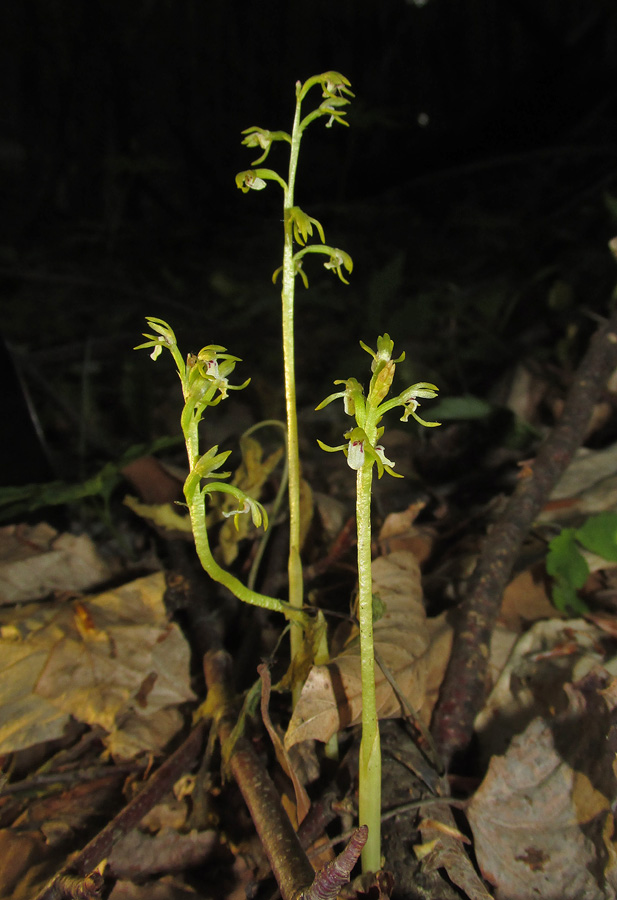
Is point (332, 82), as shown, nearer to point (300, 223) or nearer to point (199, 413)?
point (300, 223)

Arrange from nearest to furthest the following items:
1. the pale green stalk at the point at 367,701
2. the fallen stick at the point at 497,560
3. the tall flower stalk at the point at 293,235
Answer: the pale green stalk at the point at 367,701, the tall flower stalk at the point at 293,235, the fallen stick at the point at 497,560

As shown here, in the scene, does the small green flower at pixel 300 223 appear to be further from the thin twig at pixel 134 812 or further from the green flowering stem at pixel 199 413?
the thin twig at pixel 134 812

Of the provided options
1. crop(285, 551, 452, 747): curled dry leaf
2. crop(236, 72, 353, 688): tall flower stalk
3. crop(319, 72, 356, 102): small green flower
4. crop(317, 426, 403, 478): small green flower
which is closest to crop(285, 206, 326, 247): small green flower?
crop(236, 72, 353, 688): tall flower stalk

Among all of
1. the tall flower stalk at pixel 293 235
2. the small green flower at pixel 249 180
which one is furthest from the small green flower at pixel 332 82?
the small green flower at pixel 249 180

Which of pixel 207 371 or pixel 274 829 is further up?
pixel 207 371

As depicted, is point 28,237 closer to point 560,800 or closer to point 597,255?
point 597,255

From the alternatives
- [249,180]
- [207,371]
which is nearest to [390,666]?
[207,371]

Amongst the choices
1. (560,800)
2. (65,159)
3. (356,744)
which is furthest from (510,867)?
(65,159)
